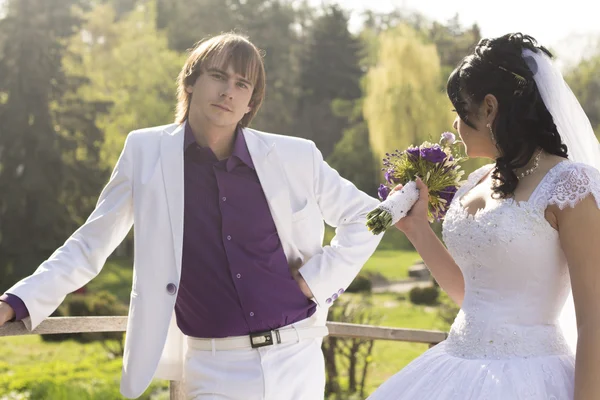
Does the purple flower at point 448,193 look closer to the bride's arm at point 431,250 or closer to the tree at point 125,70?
the bride's arm at point 431,250

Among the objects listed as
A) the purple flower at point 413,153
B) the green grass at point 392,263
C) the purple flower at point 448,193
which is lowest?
the green grass at point 392,263

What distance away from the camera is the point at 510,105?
6.75ft

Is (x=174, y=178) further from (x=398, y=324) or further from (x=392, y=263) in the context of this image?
(x=392, y=263)

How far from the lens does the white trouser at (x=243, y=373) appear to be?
300cm

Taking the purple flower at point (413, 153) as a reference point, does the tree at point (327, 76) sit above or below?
above

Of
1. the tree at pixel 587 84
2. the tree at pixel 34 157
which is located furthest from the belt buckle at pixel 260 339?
the tree at pixel 587 84

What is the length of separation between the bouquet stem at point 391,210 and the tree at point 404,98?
21352 millimetres

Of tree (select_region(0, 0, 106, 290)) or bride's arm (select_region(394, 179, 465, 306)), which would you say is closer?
bride's arm (select_region(394, 179, 465, 306))

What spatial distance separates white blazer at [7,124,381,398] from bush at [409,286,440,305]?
21935 mm

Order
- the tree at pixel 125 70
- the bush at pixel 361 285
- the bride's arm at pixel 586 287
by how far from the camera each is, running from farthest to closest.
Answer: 1. the tree at pixel 125 70
2. the bush at pixel 361 285
3. the bride's arm at pixel 586 287

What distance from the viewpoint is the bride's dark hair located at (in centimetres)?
204

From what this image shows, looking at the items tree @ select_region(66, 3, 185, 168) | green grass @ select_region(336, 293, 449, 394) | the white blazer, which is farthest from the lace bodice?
tree @ select_region(66, 3, 185, 168)

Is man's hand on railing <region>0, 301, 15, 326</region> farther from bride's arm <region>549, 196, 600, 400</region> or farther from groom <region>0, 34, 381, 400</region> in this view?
bride's arm <region>549, 196, 600, 400</region>

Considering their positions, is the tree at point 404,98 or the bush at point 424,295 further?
the bush at point 424,295
